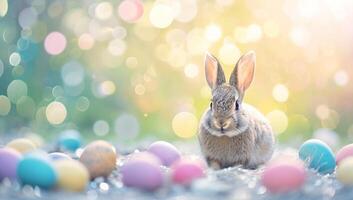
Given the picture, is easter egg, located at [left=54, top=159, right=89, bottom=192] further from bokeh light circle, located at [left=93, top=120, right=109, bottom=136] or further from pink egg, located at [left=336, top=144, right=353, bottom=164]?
bokeh light circle, located at [left=93, top=120, right=109, bottom=136]

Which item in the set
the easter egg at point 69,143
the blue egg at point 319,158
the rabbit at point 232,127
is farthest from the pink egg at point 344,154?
the easter egg at point 69,143

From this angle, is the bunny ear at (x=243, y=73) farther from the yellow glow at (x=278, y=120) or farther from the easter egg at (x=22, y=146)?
the yellow glow at (x=278, y=120)

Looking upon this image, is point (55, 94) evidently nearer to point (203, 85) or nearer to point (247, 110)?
point (203, 85)

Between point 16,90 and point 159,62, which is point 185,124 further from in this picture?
point 16,90

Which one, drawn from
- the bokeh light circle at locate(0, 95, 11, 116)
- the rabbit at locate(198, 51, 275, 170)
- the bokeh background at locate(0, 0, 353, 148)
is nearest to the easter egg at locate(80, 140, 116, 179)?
the rabbit at locate(198, 51, 275, 170)

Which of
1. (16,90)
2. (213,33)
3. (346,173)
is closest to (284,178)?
(346,173)

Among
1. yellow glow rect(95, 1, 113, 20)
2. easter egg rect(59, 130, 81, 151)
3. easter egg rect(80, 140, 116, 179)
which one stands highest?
yellow glow rect(95, 1, 113, 20)

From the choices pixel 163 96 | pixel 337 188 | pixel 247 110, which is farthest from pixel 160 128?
pixel 337 188
